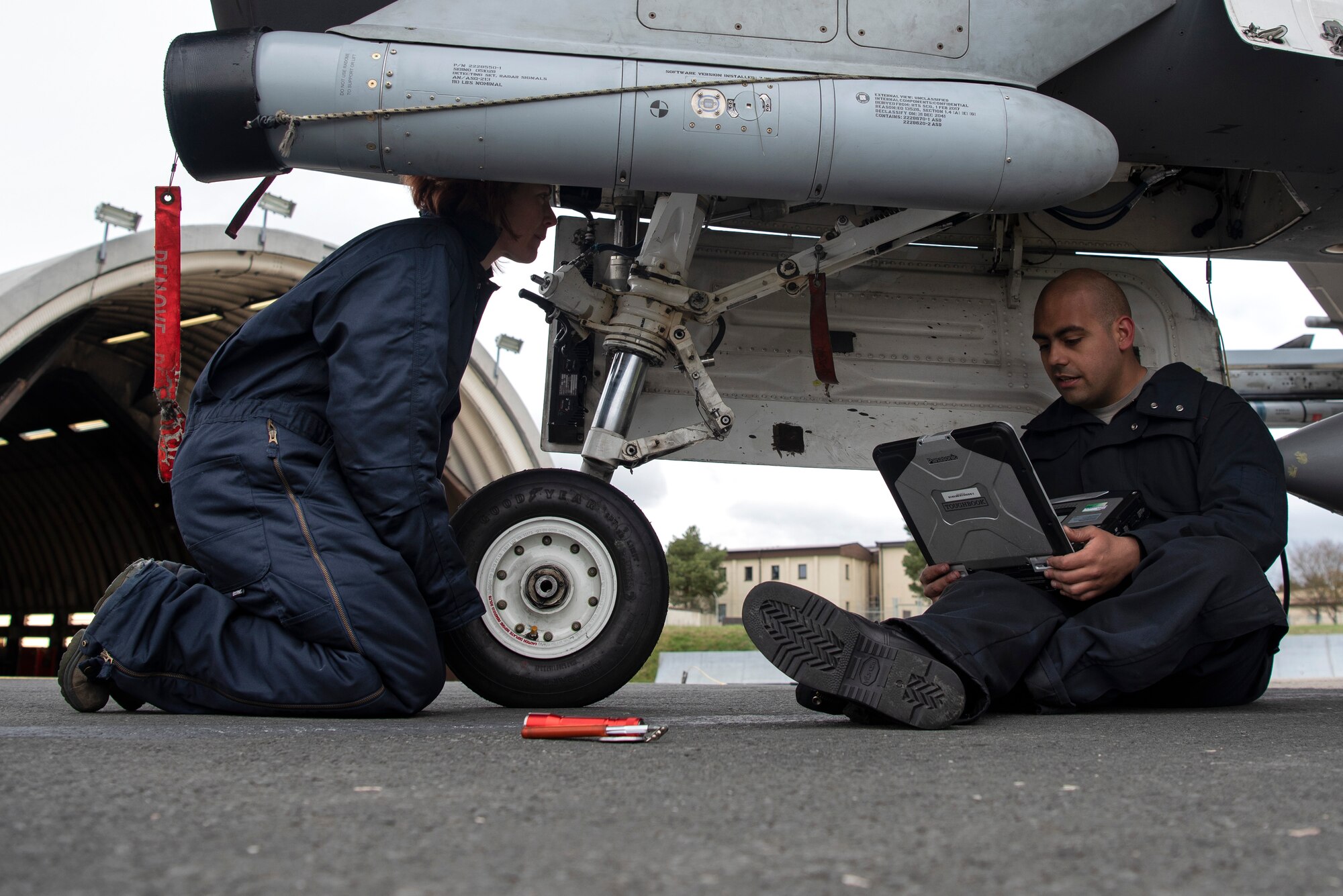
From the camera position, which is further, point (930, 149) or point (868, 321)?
point (868, 321)

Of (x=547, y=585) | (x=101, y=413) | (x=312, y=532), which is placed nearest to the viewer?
(x=312, y=532)

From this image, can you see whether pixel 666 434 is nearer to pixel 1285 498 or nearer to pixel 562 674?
pixel 562 674

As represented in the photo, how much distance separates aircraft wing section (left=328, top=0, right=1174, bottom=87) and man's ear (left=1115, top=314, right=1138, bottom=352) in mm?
847

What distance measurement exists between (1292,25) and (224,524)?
9.30 ft

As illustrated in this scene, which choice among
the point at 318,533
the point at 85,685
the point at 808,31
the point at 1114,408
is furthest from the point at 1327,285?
the point at 85,685

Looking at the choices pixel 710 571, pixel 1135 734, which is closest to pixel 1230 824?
pixel 1135 734

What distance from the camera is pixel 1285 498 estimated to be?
99.3 inches

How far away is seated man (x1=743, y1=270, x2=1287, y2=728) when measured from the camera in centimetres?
198

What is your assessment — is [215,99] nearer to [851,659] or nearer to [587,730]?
[587,730]

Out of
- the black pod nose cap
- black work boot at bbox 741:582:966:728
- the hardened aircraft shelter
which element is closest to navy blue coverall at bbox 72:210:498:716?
the black pod nose cap

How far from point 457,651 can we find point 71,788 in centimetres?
132

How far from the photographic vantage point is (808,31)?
2.38 m

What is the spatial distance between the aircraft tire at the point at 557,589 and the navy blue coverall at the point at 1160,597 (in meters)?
0.66

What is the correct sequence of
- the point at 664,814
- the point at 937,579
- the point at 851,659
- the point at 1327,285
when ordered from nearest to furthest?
the point at 664,814 → the point at 851,659 → the point at 937,579 → the point at 1327,285
